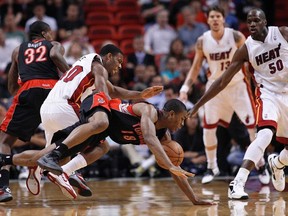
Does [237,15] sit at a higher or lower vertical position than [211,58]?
higher

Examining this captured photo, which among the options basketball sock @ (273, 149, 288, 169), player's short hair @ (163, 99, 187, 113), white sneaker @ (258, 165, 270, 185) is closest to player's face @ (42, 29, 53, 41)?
player's short hair @ (163, 99, 187, 113)

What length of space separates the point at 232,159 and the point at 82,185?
12.9 ft

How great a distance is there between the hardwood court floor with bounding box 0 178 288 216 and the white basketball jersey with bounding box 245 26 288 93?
1.30 metres

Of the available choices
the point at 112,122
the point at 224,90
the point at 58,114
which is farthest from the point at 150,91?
the point at 224,90

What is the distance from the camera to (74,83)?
323 inches

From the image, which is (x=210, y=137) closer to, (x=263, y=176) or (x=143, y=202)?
(x=263, y=176)

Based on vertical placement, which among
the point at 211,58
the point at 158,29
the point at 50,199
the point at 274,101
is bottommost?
the point at 50,199

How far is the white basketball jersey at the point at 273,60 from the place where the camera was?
8.45 m

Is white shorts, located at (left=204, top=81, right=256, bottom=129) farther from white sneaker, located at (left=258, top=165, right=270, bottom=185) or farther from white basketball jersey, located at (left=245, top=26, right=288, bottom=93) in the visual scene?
white basketball jersey, located at (left=245, top=26, right=288, bottom=93)

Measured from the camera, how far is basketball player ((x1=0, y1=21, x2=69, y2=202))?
8.67 metres

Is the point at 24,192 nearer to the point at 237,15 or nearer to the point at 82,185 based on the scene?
the point at 82,185

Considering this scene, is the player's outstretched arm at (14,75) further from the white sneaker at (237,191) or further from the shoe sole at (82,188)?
the white sneaker at (237,191)

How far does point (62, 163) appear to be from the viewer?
8.21m

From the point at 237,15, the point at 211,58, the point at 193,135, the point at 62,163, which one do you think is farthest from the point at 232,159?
the point at 237,15
